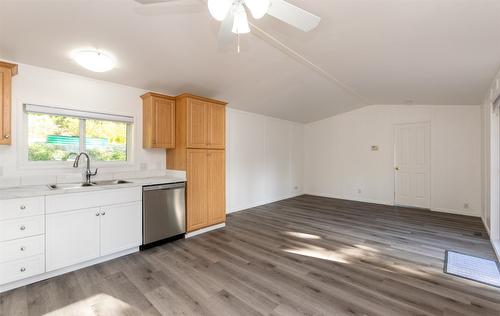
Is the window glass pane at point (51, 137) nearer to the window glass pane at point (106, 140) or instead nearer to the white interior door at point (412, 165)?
the window glass pane at point (106, 140)

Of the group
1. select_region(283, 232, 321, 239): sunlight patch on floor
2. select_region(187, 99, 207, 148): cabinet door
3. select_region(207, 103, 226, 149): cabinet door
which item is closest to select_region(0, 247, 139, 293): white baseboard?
select_region(187, 99, 207, 148): cabinet door

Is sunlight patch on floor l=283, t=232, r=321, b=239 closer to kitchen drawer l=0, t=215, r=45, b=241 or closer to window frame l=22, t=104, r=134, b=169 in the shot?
window frame l=22, t=104, r=134, b=169

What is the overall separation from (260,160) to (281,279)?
12.0 feet

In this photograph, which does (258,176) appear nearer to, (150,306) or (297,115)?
(297,115)

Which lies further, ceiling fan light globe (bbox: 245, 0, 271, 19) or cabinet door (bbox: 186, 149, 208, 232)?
cabinet door (bbox: 186, 149, 208, 232)

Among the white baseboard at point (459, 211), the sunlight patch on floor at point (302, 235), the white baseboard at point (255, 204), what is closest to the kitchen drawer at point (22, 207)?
the sunlight patch on floor at point (302, 235)

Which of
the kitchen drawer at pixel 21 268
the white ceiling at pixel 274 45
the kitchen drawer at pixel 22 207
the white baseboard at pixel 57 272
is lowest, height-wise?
the white baseboard at pixel 57 272

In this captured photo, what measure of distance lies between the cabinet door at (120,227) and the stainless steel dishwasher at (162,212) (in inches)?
3.5

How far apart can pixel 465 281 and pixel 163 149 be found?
14.0 ft

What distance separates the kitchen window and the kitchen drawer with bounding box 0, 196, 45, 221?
2.74 feet

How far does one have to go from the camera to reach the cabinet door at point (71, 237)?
2365 millimetres

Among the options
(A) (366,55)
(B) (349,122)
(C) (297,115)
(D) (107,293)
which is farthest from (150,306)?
(B) (349,122)

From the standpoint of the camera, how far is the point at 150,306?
77.4 inches

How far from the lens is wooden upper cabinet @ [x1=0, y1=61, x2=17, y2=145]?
2.33 metres
